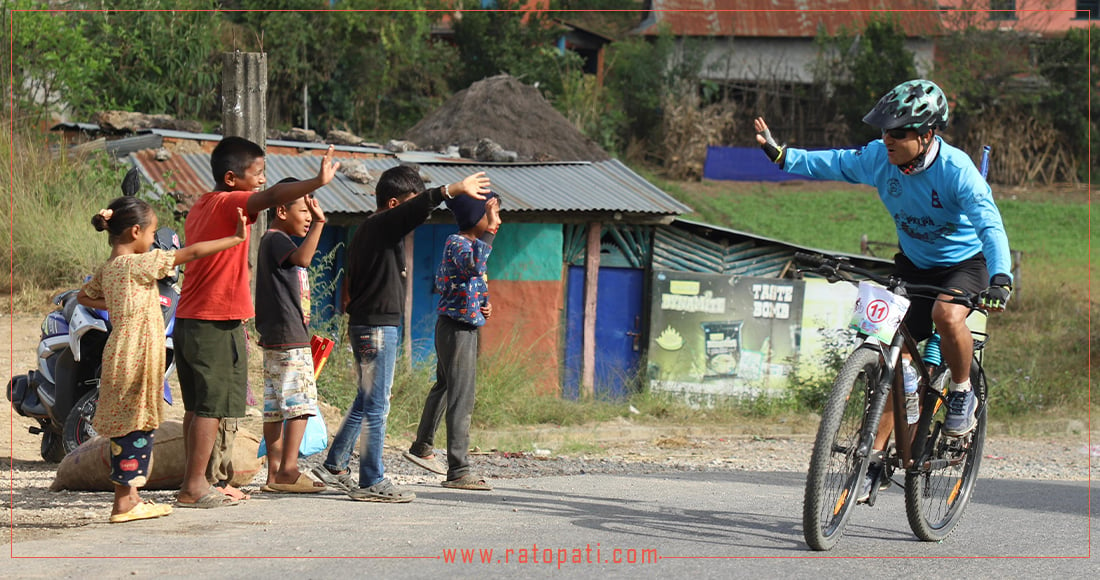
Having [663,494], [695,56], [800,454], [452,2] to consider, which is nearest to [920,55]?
[695,56]

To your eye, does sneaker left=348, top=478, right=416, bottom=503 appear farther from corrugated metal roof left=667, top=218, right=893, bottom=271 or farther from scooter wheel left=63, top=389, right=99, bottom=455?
corrugated metal roof left=667, top=218, right=893, bottom=271

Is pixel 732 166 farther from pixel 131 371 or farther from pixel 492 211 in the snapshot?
pixel 131 371

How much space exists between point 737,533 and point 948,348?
4.24 ft

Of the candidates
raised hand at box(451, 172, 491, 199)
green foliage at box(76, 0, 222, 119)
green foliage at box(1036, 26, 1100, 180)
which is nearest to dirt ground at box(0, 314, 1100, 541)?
raised hand at box(451, 172, 491, 199)

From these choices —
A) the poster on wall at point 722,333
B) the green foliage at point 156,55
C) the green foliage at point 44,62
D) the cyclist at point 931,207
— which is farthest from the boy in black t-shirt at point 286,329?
the green foliage at point 156,55

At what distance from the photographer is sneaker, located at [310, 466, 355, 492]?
604 cm

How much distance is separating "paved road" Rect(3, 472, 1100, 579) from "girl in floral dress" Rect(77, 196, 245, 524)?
0.22 m

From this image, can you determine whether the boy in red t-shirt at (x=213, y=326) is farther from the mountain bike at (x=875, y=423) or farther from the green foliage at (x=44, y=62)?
the green foliage at (x=44, y=62)

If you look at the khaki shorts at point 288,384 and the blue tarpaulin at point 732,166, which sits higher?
the blue tarpaulin at point 732,166

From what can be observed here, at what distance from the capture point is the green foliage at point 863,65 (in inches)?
1297

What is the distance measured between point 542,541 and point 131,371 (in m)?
1.98

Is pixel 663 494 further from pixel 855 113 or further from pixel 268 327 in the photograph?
pixel 855 113

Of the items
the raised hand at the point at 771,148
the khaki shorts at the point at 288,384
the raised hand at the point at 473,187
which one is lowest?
the khaki shorts at the point at 288,384

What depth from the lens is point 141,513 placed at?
202 inches
